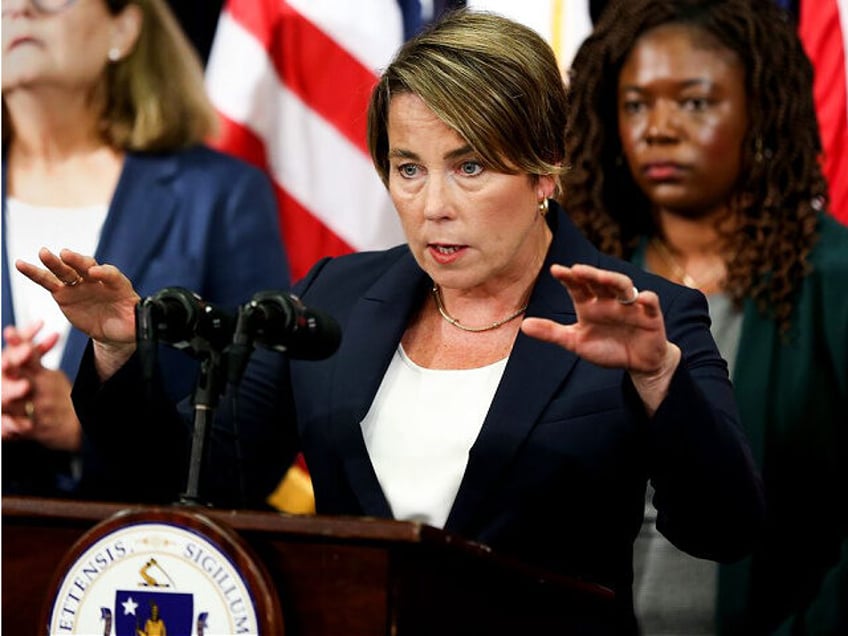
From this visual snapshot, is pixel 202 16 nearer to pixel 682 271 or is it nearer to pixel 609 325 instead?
pixel 682 271

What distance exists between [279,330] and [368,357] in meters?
0.52

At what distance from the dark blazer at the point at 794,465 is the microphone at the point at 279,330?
1632mm

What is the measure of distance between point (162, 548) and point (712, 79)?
2.17m

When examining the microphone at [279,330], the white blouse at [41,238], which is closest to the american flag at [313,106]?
the white blouse at [41,238]

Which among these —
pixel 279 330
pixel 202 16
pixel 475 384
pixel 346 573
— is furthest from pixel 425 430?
pixel 202 16

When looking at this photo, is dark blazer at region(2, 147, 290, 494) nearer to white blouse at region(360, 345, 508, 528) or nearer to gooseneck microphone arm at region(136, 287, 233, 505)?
white blouse at region(360, 345, 508, 528)

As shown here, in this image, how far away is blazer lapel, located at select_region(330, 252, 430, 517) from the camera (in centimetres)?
229

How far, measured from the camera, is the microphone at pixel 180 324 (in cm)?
186

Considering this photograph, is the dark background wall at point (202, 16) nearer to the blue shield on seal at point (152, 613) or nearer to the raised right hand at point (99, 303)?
the raised right hand at point (99, 303)

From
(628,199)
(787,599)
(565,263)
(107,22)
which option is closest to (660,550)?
(787,599)

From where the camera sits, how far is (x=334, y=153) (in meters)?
3.82

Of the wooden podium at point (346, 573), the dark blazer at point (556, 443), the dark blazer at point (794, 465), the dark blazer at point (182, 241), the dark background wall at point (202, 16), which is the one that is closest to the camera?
the wooden podium at point (346, 573)

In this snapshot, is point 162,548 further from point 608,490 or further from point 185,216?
point 185,216

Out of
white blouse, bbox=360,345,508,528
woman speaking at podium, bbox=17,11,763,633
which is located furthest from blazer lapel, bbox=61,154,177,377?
white blouse, bbox=360,345,508,528
